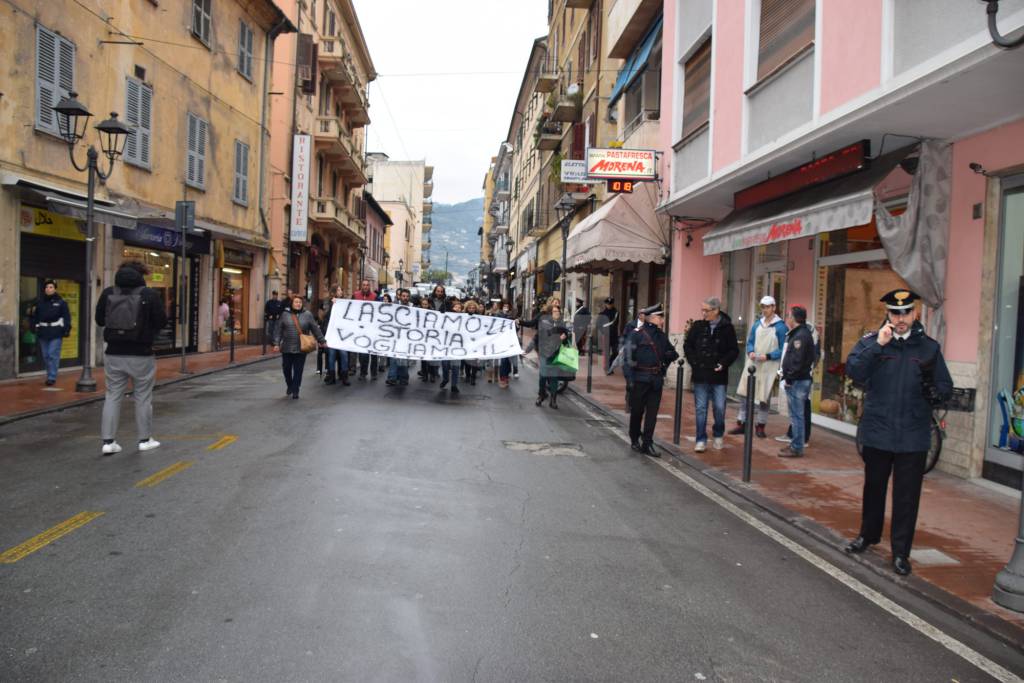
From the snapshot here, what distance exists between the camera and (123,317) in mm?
7633

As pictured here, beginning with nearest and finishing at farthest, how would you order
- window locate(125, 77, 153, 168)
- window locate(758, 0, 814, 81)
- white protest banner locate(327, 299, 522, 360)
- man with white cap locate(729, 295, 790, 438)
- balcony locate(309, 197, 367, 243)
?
1. window locate(758, 0, 814, 81)
2. man with white cap locate(729, 295, 790, 438)
3. white protest banner locate(327, 299, 522, 360)
4. window locate(125, 77, 153, 168)
5. balcony locate(309, 197, 367, 243)

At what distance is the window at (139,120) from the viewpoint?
17156 mm

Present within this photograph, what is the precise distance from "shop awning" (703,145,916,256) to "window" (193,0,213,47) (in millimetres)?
15273

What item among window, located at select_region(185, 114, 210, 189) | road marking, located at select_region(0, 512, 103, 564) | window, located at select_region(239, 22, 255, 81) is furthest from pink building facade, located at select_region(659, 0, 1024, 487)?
window, located at select_region(239, 22, 255, 81)

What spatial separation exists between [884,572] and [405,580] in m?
3.16

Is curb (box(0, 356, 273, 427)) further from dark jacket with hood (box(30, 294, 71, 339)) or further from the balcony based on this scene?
the balcony

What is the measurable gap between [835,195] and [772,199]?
249 centimetres

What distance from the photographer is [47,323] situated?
12828mm

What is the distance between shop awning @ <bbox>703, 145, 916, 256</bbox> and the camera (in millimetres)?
8508

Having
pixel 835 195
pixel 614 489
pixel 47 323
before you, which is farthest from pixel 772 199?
pixel 47 323

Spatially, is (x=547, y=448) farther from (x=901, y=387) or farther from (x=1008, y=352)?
(x=1008, y=352)

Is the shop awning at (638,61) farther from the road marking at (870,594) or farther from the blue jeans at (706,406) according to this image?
the road marking at (870,594)

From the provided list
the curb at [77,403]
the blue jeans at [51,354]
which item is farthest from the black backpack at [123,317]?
the blue jeans at [51,354]

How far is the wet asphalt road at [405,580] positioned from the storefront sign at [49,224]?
306 inches
